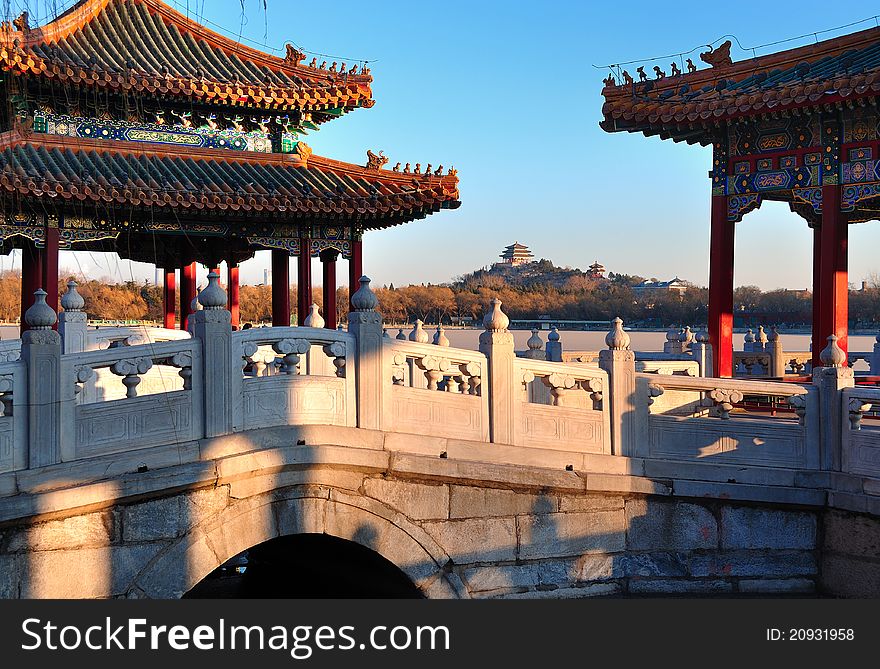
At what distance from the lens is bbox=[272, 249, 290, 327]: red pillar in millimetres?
16422

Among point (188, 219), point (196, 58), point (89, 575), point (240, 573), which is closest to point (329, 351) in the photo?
point (89, 575)

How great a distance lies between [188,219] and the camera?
15.0 meters

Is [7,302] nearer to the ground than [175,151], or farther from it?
nearer to the ground

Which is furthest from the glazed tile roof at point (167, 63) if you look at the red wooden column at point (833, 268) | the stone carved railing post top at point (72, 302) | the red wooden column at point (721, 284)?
the red wooden column at point (833, 268)

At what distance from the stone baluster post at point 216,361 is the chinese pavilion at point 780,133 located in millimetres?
7429

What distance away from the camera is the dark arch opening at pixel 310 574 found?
725cm

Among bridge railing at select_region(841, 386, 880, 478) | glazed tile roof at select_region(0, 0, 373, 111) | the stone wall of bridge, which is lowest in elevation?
the stone wall of bridge

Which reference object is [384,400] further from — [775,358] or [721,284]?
[775,358]

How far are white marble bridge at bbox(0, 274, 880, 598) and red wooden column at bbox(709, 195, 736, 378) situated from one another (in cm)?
457

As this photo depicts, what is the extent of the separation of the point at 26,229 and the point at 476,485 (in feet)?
32.1

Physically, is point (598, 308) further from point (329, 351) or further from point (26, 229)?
point (329, 351)

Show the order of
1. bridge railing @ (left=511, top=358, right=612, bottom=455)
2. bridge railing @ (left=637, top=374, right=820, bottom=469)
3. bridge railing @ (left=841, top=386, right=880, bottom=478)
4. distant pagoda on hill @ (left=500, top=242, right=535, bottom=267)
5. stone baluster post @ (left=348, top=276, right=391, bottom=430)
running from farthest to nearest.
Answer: distant pagoda on hill @ (left=500, top=242, right=535, bottom=267) < bridge railing @ (left=637, top=374, right=820, bottom=469) < bridge railing @ (left=511, top=358, right=612, bottom=455) < bridge railing @ (left=841, top=386, right=880, bottom=478) < stone baluster post @ (left=348, top=276, right=391, bottom=430)

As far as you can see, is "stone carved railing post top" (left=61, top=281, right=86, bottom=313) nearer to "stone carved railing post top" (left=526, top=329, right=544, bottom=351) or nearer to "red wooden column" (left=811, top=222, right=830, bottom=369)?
"stone carved railing post top" (left=526, top=329, right=544, bottom=351)

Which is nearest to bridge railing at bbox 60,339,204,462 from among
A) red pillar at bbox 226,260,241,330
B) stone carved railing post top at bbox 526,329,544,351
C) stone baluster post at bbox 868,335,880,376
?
stone carved railing post top at bbox 526,329,544,351
